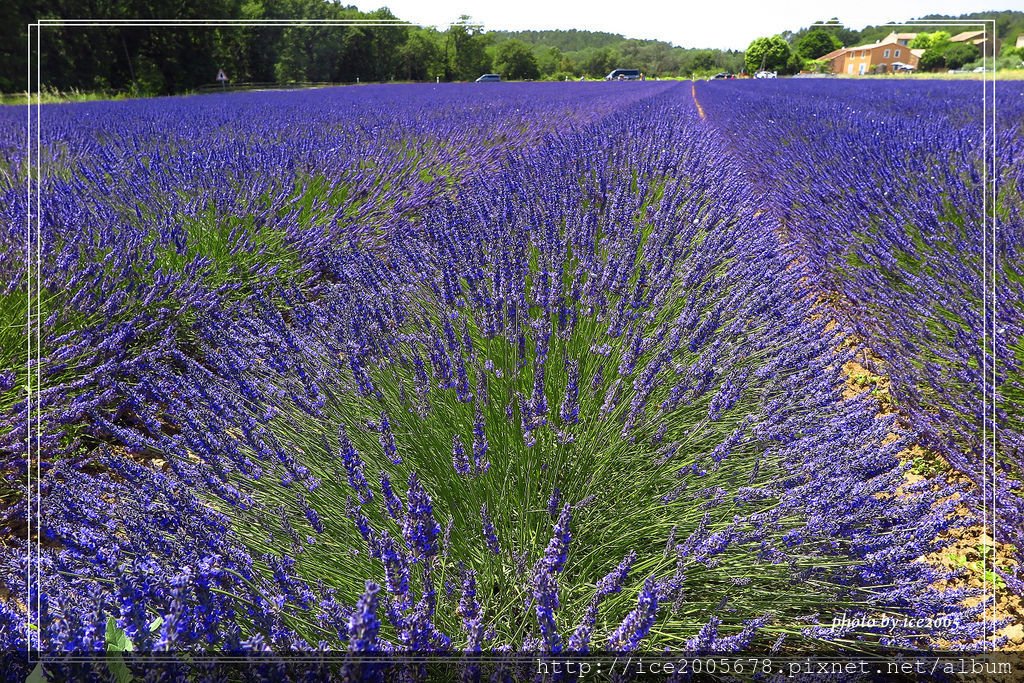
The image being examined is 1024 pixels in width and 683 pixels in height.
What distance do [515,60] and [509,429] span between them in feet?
107

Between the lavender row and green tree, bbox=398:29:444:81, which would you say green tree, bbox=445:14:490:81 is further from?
the lavender row

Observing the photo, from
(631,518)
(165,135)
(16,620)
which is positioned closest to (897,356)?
(631,518)

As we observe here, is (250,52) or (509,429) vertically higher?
(250,52)

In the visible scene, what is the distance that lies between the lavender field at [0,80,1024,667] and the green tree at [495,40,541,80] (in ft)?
99.5

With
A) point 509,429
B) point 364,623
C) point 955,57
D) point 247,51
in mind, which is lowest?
point 509,429

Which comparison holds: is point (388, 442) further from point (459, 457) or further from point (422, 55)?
point (422, 55)

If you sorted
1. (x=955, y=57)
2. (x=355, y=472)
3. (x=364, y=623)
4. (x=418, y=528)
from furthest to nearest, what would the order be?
(x=955, y=57)
(x=355, y=472)
(x=418, y=528)
(x=364, y=623)

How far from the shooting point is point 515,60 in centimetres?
3084

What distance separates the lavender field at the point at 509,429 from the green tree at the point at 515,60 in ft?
99.5

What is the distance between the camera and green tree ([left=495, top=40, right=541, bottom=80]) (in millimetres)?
30578

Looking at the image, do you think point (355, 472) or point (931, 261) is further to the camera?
point (931, 261)

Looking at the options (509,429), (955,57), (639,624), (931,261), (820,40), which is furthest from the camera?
(955,57)

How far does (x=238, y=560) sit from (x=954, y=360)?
2035 millimetres

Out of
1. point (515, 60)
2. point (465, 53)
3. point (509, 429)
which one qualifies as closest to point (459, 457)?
point (509, 429)
